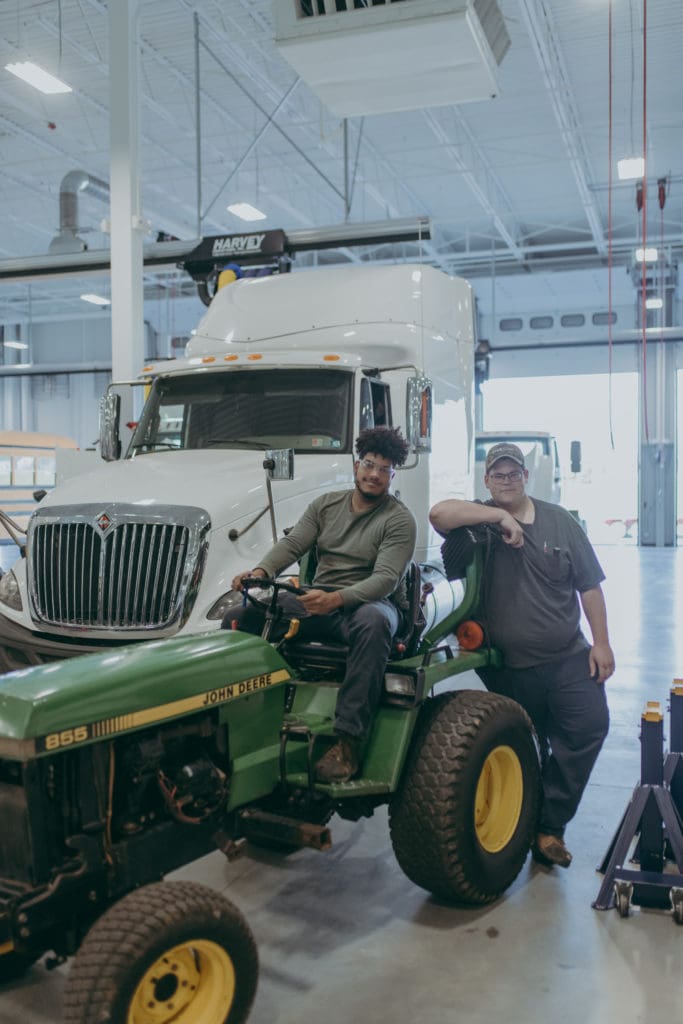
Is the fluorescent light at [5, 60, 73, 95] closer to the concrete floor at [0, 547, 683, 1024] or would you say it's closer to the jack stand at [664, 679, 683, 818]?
the concrete floor at [0, 547, 683, 1024]

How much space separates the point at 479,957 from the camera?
3.26 meters

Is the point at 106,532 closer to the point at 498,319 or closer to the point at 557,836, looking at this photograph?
the point at 557,836

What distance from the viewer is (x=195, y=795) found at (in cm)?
291

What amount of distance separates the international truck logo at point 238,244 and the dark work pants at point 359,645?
20.8 feet

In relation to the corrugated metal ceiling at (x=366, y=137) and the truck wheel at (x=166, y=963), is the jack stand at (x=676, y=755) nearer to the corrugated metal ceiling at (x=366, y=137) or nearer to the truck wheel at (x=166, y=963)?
the truck wheel at (x=166, y=963)

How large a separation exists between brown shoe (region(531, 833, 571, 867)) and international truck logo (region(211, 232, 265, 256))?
679cm

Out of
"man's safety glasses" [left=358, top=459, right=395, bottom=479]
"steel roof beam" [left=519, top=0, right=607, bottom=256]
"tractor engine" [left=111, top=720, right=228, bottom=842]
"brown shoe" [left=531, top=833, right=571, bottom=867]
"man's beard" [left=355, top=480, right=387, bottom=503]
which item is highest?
"steel roof beam" [left=519, top=0, right=607, bottom=256]

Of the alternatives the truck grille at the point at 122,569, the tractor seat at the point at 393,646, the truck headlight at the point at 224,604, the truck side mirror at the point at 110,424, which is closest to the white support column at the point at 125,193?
the truck side mirror at the point at 110,424

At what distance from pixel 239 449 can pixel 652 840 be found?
11.0 ft

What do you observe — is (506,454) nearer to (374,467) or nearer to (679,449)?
(374,467)

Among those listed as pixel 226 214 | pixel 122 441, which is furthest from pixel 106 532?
pixel 226 214

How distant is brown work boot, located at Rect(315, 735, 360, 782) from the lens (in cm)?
336

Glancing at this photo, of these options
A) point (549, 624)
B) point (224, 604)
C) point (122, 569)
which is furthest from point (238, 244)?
point (549, 624)

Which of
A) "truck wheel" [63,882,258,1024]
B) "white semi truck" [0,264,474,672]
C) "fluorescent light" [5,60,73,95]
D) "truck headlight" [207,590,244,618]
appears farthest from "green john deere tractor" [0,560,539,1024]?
"fluorescent light" [5,60,73,95]
